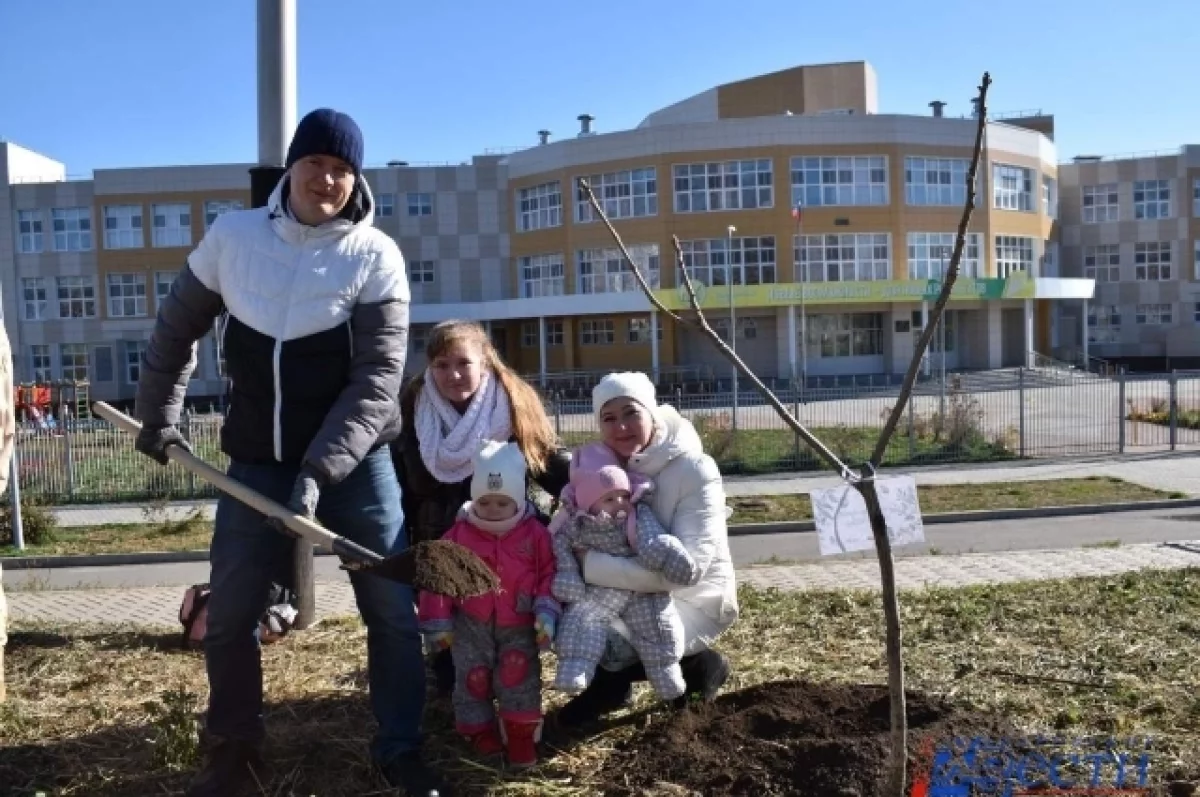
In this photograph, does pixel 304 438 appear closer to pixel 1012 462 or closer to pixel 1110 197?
pixel 1012 462

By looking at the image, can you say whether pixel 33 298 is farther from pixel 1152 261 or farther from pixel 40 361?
pixel 1152 261

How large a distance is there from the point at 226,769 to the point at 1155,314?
66684mm

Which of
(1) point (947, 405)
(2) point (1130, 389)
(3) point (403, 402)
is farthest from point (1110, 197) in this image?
(3) point (403, 402)

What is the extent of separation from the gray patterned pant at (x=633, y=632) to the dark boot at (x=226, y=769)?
42.5 inches

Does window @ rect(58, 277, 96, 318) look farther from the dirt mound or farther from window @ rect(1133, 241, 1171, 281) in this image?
the dirt mound

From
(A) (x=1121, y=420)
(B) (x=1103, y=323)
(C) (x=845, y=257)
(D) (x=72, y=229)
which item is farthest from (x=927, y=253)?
(D) (x=72, y=229)

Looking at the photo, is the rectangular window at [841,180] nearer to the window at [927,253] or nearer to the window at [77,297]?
the window at [927,253]

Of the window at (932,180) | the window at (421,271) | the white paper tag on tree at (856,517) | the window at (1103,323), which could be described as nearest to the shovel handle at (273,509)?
the white paper tag on tree at (856,517)

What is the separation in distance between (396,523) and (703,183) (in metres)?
50.4

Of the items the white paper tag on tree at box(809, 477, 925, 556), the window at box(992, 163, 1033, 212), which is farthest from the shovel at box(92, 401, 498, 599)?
the window at box(992, 163, 1033, 212)

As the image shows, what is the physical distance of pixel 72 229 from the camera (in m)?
60.5

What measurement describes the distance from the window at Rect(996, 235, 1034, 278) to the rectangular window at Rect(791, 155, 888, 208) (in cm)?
715

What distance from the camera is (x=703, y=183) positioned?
53000 mm

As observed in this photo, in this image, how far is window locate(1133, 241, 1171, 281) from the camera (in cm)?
6175
